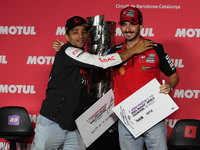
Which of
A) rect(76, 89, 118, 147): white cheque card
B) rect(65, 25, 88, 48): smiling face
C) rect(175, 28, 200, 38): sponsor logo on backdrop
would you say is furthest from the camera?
rect(175, 28, 200, 38): sponsor logo on backdrop

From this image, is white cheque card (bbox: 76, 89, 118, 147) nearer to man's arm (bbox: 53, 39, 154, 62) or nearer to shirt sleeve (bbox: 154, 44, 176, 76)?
man's arm (bbox: 53, 39, 154, 62)

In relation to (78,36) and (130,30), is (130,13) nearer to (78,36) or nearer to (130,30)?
(130,30)

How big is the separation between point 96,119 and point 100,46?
2.16 ft

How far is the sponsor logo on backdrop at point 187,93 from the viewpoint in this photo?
2.81 metres

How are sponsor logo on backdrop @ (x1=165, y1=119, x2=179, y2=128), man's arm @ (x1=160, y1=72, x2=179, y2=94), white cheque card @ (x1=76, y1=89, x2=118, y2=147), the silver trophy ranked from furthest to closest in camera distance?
sponsor logo on backdrop @ (x1=165, y1=119, x2=179, y2=128)
the silver trophy
white cheque card @ (x1=76, y1=89, x2=118, y2=147)
man's arm @ (x1=160, y1=72, x2=179, y2=94)

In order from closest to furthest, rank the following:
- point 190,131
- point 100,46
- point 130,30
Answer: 1. point 130,30
2. point 100,46
3. point 190,131

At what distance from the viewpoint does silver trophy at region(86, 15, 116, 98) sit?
2.01m

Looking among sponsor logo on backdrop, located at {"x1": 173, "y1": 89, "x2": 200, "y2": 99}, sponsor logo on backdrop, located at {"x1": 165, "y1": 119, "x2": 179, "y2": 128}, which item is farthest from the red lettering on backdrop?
sponsor logo on backdrop, located at {"x1": 173, "y1": 89, "x2": 200, "y2": 99}

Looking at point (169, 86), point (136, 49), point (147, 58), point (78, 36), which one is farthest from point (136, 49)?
point (78, 36)

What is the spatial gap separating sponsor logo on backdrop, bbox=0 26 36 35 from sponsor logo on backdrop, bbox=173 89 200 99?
77.2 inches

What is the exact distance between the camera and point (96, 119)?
1.79m

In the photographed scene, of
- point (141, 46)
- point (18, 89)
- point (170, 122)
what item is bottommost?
point (170, 122)

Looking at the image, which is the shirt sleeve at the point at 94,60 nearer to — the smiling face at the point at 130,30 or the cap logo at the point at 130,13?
the smiling face at the point at 130,30

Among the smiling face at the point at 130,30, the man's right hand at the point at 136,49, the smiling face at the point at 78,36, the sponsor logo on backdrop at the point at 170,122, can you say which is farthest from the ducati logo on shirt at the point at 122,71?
the sponsor logo on backdrop at the point at 170,122
